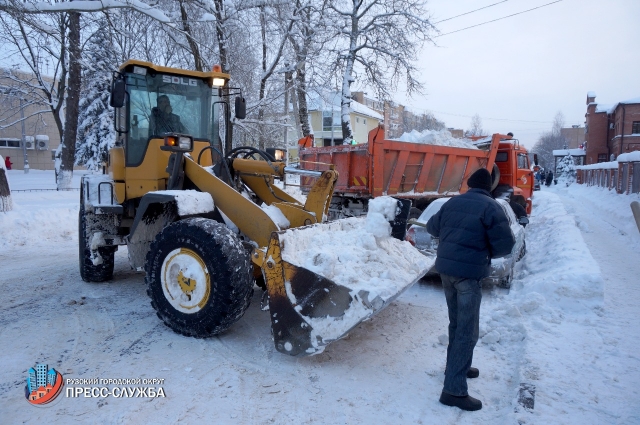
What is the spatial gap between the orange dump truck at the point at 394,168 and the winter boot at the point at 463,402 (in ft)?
18.1

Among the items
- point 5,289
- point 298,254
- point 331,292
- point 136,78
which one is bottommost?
point 5,289

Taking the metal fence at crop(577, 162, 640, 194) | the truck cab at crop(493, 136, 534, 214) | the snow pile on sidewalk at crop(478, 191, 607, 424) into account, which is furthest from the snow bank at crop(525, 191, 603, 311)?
the metal fence at crop(577, 162, 640, 194)

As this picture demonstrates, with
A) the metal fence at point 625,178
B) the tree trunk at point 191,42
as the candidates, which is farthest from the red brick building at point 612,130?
the tree trunk at point 191,42

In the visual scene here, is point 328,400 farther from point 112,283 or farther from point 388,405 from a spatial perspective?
point 112,283

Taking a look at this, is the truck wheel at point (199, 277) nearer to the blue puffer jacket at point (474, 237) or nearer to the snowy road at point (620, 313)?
the blue puffer jacket at point (474, 237)

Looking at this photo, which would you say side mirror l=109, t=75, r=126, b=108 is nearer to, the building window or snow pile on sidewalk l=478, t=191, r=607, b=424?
snow pile on sidewalk l=478, t=191, r=607, b=424

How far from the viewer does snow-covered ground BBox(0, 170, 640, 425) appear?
10.3 ft

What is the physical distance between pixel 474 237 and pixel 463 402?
47.3 inches

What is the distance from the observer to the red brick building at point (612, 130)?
45781 mm

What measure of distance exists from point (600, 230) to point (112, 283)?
13196 millimetres

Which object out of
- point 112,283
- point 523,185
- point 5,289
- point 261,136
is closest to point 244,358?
point 112,283

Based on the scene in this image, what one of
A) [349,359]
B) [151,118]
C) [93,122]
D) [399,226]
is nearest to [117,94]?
[151,118]

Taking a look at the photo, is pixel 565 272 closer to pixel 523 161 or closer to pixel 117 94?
pixel 117 94

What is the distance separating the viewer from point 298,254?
3.89 m
